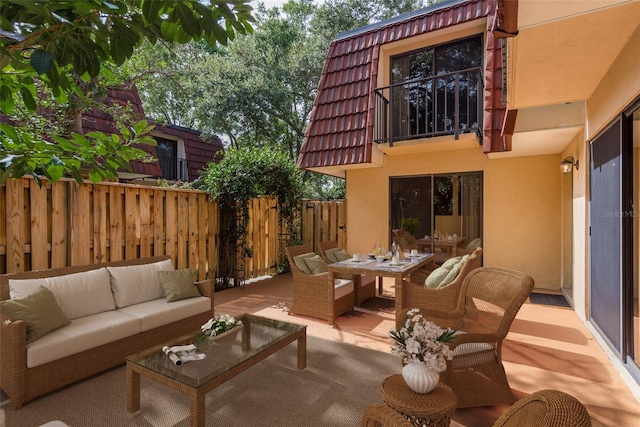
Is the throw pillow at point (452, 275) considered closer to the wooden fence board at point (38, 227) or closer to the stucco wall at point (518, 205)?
the stucco wall at point (518, 205)

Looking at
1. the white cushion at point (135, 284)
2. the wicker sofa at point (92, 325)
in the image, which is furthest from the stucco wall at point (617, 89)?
the white cushion at point (135, 284)

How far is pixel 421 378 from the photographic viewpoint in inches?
76.2

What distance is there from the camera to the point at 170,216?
561 cm

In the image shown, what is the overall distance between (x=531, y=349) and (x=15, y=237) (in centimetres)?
580

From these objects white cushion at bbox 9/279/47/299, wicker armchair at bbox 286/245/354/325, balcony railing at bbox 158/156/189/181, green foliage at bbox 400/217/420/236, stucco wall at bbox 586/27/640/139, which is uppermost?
balcony railing at bbox 158/156/189/181

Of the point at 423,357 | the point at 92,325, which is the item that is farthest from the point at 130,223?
the point at 423,357

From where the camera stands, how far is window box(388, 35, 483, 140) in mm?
6785

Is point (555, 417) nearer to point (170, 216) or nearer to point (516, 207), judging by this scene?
point (170, 216)

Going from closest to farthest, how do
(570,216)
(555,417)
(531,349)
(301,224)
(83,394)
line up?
1. (555,417)
2. (83,394)
3. (531,349)
4. (570,216)
5. (301,224)

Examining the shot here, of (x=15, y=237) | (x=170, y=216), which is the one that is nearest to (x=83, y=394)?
(x=15, y=237)

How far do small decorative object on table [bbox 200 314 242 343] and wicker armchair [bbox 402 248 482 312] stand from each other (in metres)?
2.06

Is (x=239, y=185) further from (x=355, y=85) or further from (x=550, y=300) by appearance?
(x=550, y=300)

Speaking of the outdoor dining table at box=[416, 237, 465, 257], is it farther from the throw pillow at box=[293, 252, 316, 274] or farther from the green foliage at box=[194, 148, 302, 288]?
the throw pillow at box=[293, 252, 316, 274]

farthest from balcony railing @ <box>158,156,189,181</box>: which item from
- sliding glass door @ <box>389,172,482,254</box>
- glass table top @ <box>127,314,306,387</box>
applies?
glass table top @ <box>127,314,306,387</box>
